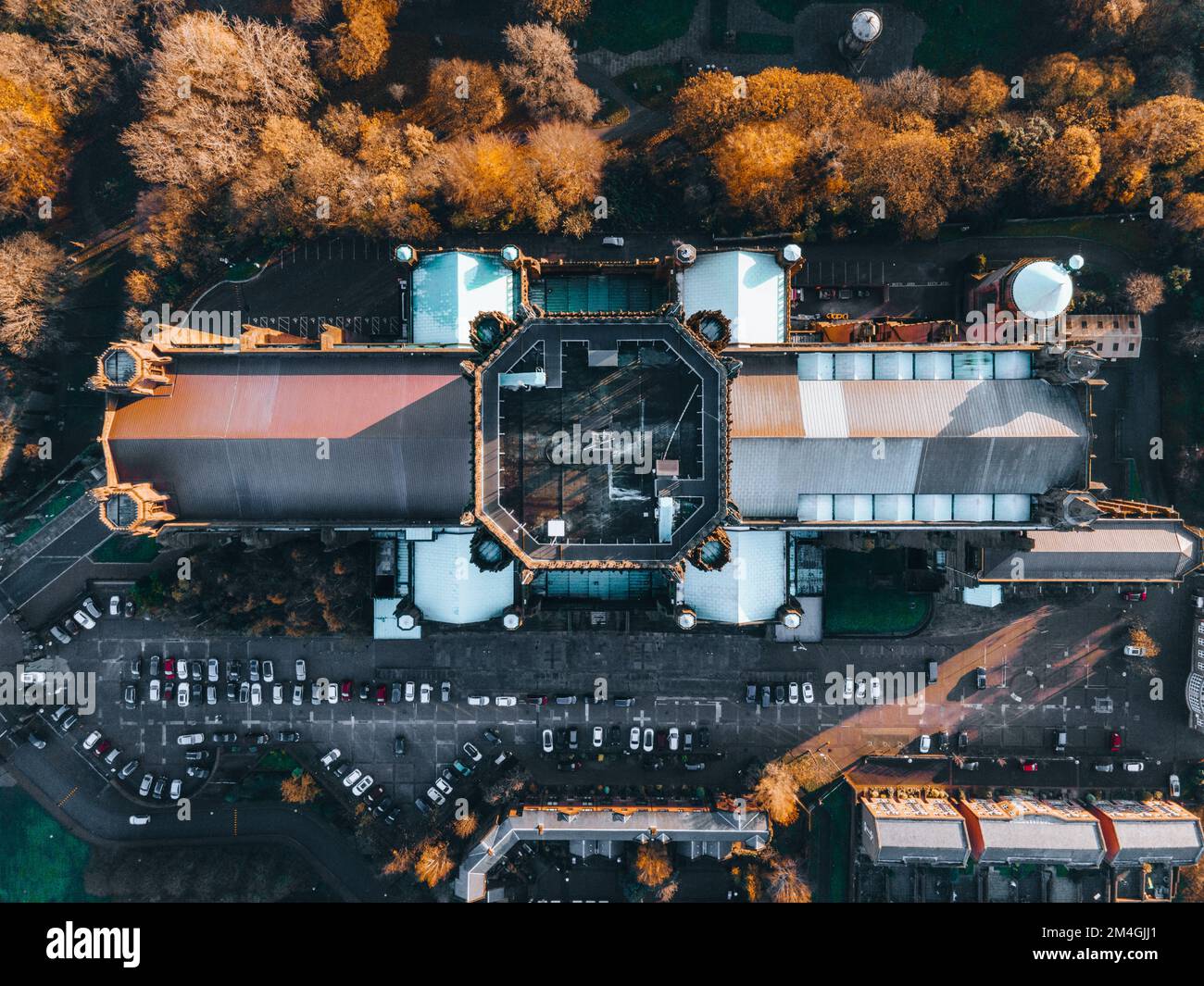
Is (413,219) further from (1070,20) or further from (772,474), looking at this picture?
(1070,20)

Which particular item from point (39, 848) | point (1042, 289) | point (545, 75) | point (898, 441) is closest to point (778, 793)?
point (898, 441)

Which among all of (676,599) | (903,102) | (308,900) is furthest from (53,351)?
(903,102)

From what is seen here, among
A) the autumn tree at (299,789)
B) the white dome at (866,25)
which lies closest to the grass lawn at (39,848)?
the autumn tree at (299,789)

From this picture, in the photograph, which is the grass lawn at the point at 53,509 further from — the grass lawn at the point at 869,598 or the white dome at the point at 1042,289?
the white dome at the point at 1042,289

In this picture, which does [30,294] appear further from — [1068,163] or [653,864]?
[1068,163]

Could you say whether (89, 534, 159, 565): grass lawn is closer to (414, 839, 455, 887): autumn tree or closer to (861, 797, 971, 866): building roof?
(414, 839, 455, 887): autumn tree
